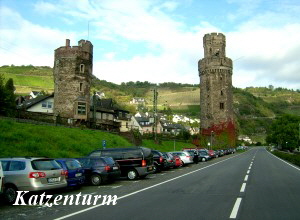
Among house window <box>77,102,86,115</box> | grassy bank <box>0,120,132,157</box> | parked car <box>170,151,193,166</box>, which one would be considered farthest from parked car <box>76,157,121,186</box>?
house window <box>77,102,86,115</box>

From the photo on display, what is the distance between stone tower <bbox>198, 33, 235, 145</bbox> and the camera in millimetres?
84750

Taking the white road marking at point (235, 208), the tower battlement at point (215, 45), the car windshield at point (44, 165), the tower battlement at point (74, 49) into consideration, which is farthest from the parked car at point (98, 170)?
the tower battlement at point (215, 45)

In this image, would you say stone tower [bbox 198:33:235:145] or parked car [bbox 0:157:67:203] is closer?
parked car [bbox 0:157:67:203]

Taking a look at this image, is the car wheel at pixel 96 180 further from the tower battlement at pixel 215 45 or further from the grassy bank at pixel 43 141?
the tower battlement at pixel 215 45

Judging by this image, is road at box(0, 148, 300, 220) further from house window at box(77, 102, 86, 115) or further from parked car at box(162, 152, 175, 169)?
house window at box(77, 102, 86, 115)

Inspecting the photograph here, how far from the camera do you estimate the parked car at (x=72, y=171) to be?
15070 mm

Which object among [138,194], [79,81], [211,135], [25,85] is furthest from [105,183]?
[25,85]

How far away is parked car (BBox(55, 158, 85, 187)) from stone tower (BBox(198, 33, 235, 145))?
7010cm

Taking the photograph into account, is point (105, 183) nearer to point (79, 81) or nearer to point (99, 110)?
point (79, 81)

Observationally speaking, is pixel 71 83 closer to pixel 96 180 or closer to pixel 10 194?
pixel 96 180

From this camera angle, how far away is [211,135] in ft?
271

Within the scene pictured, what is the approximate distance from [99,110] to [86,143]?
33.5 meters

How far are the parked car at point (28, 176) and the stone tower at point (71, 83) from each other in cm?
3997

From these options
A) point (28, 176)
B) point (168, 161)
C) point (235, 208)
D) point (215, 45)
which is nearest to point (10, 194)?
point (28, 176)
